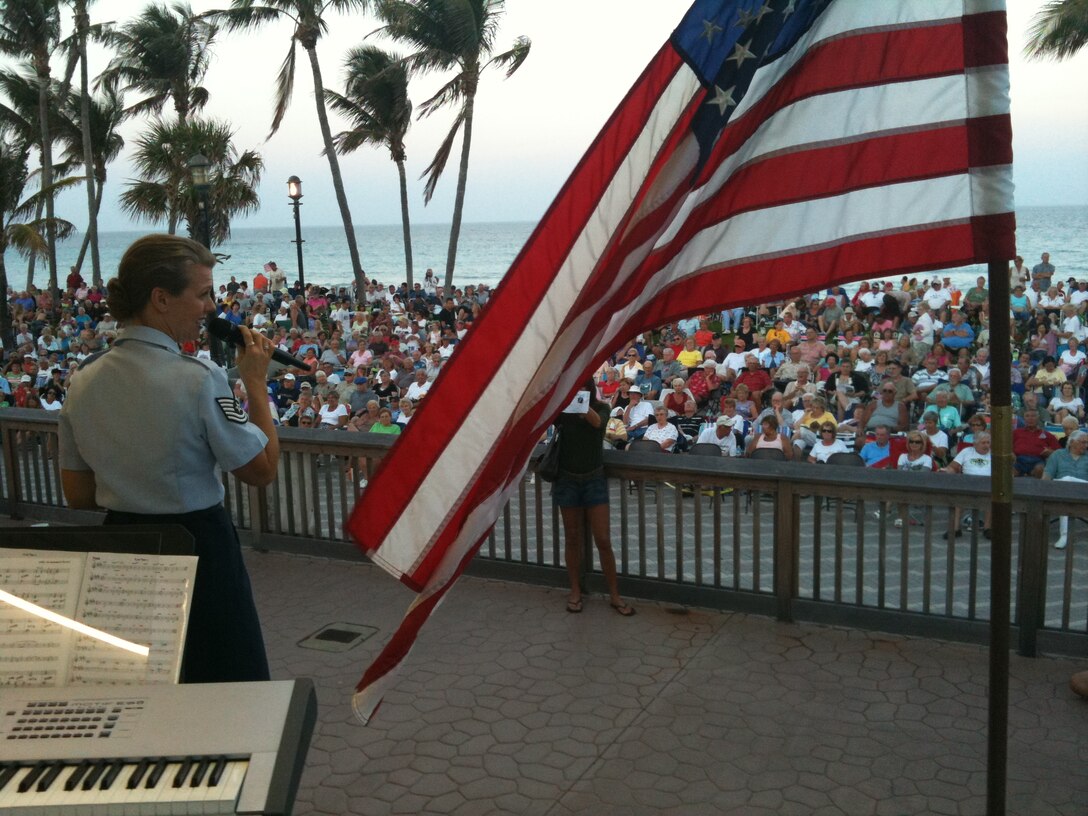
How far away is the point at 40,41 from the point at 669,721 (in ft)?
109

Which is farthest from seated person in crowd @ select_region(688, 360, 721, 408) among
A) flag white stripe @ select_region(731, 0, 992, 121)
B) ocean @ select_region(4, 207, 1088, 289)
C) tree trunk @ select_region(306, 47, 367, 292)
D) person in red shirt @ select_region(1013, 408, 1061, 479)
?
ocean @ select_region(4, 207, 1088, 289)

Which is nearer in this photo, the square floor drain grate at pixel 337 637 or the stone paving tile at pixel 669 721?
the stone paving tile at pixel 669 721

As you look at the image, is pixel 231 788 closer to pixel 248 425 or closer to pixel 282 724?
pixel 282 724

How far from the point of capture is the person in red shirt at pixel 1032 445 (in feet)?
32.7

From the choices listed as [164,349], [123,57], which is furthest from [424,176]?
[164,349]

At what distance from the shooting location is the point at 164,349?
2.57 m

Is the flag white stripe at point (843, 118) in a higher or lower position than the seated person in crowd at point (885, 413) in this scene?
higher

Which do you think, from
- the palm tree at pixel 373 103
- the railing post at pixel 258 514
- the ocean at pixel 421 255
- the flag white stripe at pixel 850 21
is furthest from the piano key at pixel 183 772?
the ocean at pixel 421 255

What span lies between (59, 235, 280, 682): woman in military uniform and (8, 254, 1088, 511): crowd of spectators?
4631 millimetres

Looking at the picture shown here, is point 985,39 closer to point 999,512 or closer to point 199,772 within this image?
point 999,512

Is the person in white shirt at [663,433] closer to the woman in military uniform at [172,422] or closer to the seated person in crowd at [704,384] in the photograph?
the seated person in crowd at [704,384]

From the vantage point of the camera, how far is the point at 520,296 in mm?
2535

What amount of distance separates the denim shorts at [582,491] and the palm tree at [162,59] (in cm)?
3061

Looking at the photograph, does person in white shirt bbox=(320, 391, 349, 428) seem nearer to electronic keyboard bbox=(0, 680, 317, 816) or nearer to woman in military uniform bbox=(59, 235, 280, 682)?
woman in military uniform bbox=(59, 235, 280, 682)
